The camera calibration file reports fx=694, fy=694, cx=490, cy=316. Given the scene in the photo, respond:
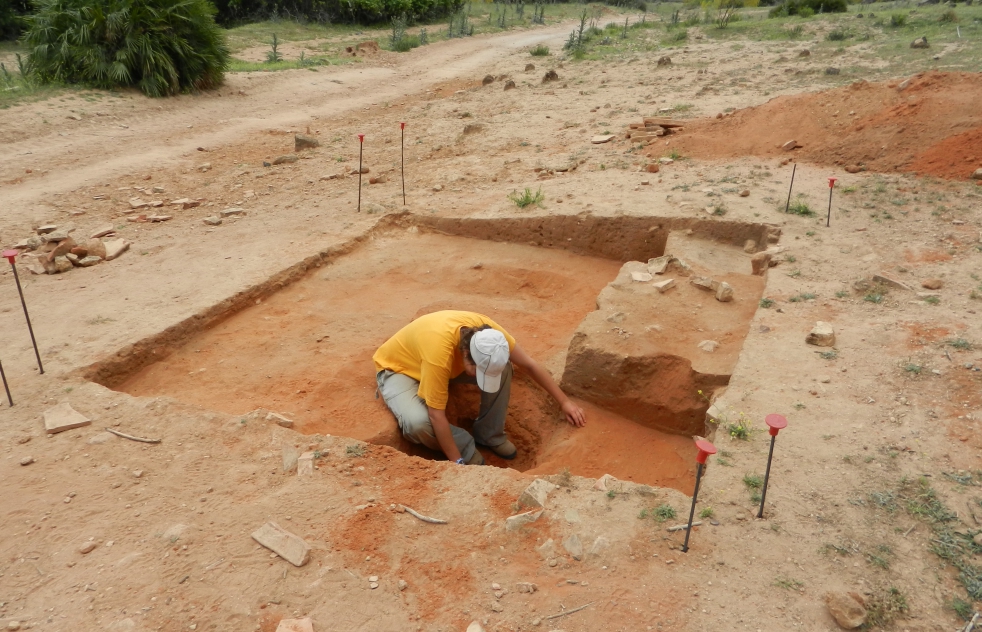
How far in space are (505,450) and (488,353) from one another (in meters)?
0.98

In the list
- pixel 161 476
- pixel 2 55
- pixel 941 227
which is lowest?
pixel 161 476

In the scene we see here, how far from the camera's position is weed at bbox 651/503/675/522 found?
2.95 metres

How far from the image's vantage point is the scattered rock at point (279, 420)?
3.91 metres

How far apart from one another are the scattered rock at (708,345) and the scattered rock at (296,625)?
3005 mm

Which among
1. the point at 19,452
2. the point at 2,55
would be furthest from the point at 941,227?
the point at 2,55

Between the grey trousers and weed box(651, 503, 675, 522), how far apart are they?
5.10ft

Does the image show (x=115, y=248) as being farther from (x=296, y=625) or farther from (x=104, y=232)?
(x=296, y=625)

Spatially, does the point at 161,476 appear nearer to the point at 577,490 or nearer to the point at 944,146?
the point at 577,490

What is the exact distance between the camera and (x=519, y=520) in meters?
2.98

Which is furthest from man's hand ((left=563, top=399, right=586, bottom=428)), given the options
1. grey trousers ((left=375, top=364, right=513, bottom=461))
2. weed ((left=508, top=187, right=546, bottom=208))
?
weed ((left=508, top=187, right=546, bottom=208))

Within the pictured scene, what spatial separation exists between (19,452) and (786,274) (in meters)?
5.08

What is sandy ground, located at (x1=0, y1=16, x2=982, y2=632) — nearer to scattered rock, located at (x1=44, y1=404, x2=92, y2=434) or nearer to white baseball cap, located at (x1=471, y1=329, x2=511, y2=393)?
scattered rock, located at (x1=44, y1=404, x2=92, y2=434)

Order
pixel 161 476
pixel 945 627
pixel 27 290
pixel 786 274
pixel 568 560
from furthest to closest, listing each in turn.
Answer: pixel 27 290, pixel 786 274, pixel 161 476, pixel 568 560, pixel 945 627

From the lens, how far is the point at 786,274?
5285mm
